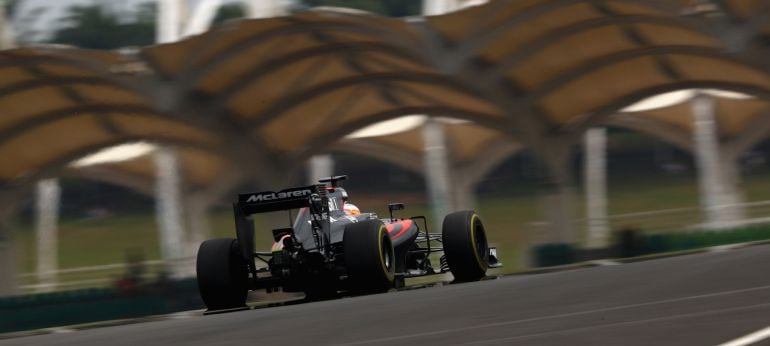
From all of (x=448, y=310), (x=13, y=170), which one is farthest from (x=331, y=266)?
(x=13, y=170)

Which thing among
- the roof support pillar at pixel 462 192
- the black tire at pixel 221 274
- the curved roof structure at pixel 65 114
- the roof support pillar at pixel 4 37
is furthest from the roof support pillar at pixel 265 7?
the black tire at pixel 221 274

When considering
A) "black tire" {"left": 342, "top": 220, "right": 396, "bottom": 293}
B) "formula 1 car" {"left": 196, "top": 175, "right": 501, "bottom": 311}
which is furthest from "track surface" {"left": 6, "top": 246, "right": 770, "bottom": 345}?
"formula 1 car" {"left": 196, "top": 175, "right": 501, "bottom": 311}

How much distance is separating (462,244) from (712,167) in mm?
32883

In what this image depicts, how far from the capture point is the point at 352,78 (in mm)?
36719

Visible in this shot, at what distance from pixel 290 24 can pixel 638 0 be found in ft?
25.8

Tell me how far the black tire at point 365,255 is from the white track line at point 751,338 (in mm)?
7230

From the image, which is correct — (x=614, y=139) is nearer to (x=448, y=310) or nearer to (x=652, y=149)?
(x=652, y=149)

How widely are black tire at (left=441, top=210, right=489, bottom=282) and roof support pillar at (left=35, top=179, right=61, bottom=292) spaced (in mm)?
26410

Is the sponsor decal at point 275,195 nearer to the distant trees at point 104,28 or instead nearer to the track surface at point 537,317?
the track surface at point 537,317

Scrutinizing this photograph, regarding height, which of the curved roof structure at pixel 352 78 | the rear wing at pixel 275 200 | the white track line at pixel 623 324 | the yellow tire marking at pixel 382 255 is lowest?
the white track line at pixel 623 324

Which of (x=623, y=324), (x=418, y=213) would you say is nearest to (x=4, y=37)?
(x=623, y=324)

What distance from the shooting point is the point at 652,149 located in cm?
9350

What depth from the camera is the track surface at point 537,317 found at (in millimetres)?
8023

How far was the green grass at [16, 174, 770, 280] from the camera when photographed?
3098 inches
